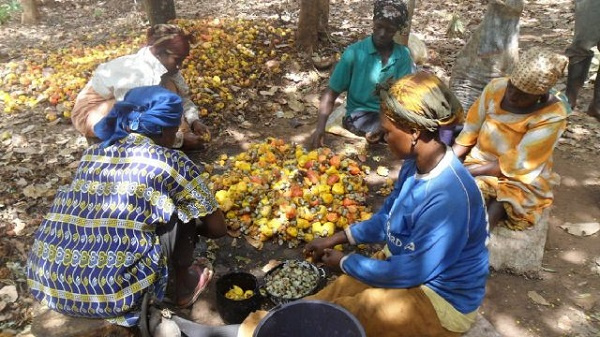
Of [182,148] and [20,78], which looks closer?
[182,148]

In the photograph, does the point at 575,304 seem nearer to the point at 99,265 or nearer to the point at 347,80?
the point at 347,80

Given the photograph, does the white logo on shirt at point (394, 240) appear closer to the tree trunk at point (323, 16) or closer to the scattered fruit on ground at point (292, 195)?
the scattered fruit on ground at point (292, 195)

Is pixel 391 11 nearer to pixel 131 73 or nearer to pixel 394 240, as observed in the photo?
pixel 131 73

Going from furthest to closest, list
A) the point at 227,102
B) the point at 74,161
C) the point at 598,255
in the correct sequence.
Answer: the point at 227,102
the point at 74,161
the point at 598,255

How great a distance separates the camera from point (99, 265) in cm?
248

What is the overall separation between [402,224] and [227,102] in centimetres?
405

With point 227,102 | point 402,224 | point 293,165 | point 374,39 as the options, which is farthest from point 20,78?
point 402,224

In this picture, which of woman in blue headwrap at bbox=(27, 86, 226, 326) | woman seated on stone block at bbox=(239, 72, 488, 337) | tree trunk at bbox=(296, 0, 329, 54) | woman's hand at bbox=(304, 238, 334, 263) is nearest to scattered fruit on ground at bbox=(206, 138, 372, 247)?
woman's hand at bbox=(304, 238, 334, 263)

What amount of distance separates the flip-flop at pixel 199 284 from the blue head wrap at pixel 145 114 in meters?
Answer: 1.14

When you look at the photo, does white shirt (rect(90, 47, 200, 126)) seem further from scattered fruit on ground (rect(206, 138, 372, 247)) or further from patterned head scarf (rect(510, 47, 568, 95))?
patterned head scarf (rect(510, 47, 568, 95))

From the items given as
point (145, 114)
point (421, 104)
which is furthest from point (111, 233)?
point (421, 104)

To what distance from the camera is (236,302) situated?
2916 mm

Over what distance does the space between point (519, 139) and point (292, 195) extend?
188 cm

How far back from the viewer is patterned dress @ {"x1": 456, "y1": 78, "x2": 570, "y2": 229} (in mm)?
3238
